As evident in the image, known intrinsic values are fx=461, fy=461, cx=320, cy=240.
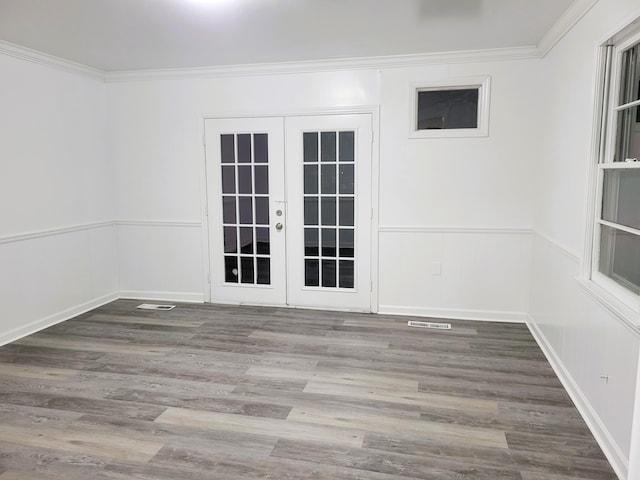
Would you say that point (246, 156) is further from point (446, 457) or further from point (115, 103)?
point (446, 457)

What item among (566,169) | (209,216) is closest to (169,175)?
(209,216)

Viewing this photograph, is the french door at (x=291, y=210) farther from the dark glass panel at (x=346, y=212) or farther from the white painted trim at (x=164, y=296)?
the white painted trim at (x=164, y=296)

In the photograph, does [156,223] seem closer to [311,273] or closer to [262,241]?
[262,241]

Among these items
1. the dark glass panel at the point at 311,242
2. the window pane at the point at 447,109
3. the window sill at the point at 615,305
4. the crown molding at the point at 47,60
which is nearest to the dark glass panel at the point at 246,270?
the dark glass panel at the point at 311,242

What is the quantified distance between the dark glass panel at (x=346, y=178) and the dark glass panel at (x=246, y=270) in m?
1.27

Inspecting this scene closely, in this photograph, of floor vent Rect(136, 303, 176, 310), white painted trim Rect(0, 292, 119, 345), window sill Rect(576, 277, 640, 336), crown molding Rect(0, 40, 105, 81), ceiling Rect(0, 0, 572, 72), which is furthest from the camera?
floor vent Rect(136, 303, 176, 310)

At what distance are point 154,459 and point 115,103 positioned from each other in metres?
3.98

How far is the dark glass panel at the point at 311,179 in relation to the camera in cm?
468

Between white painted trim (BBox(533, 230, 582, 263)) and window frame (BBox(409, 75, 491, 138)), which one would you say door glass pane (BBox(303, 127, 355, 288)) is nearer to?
window frame (BBox(409, 75, 491, 138))

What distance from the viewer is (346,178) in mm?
4621

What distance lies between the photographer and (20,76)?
Answer: 156 inches

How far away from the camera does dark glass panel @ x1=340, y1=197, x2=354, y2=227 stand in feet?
15.3

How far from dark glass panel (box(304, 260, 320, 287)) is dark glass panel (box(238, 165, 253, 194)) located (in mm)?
986

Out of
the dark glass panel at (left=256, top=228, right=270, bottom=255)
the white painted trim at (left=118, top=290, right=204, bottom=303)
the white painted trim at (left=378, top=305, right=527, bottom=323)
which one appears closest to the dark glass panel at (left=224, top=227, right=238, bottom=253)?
the dark glass panel at (left=256, top=228, right=270, bottom=255)
